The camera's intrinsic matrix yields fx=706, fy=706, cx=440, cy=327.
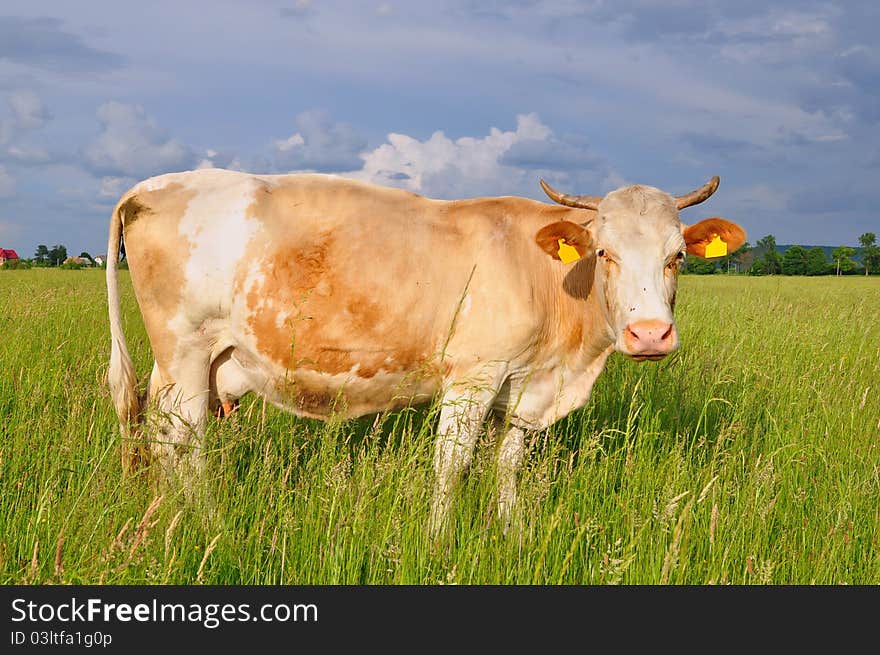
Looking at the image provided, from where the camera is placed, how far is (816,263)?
133 meters

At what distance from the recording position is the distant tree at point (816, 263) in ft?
427

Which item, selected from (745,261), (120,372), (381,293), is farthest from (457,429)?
(745,261)

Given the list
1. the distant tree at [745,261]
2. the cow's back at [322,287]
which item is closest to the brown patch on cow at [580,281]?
the cow's back at [322,287]

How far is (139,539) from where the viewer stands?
9.82 ft

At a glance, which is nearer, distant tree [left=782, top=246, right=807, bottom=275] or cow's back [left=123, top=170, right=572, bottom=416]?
cow's back [left=123, top=170, right=572, bottom=416]

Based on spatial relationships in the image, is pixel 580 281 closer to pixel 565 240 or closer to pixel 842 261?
pixel 565 240

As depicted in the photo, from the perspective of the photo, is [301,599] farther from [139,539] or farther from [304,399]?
[304,399]

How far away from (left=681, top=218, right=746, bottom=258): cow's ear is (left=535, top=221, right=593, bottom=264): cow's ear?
70cm

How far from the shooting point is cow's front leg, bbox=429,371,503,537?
4.47 m

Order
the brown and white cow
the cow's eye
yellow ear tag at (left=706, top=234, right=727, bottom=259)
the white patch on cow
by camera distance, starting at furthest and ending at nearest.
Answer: yellow ear tag at (left=706, top=234, right=727, bottom=259) < the white patch on cow < the brown and white cow < the cow's eye

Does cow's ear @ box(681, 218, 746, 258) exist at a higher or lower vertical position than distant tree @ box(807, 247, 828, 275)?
Result: lower

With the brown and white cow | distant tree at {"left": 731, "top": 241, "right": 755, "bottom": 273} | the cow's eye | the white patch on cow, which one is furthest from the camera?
distant tree at {"left": 731, "top": 241, "right": 755, "bottom": 273}

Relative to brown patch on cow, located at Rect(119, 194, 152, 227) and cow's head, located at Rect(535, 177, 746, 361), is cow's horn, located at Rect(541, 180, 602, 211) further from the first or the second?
brown patch on cow, located at Rect(119, 194, 152, 227)

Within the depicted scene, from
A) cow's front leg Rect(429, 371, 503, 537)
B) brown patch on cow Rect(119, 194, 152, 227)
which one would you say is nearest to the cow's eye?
cow's front leg Rect(429, 371, 503, 537)
